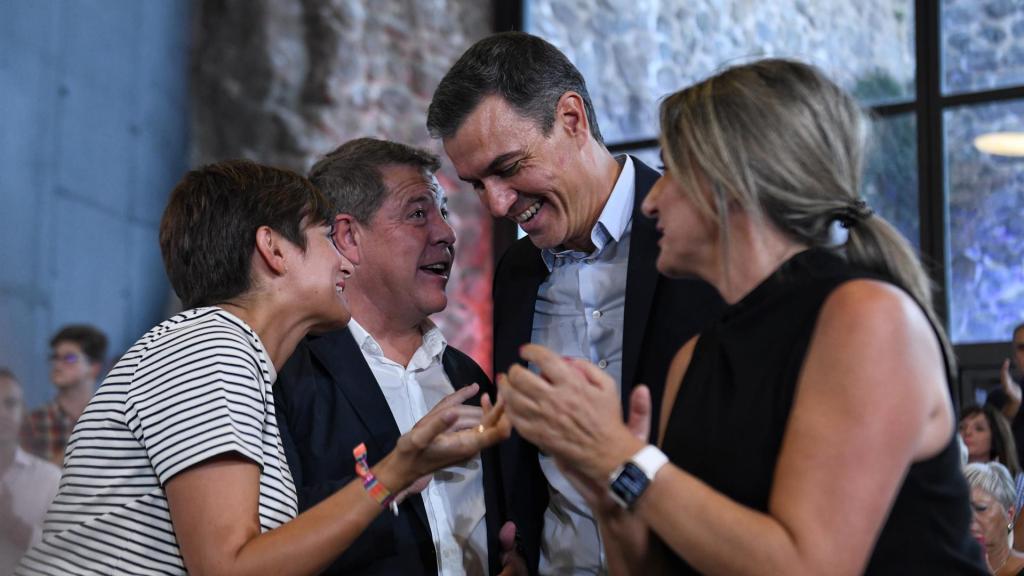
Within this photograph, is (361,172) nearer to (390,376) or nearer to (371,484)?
(390,376)

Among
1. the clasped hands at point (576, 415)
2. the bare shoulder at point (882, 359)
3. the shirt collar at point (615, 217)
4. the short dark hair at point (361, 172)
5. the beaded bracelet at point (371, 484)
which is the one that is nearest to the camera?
the bare shoulder at point (882, 359)

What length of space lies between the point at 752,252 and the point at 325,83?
4.53m

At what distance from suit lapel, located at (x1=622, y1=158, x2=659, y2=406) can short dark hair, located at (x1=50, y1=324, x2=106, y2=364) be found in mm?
3033

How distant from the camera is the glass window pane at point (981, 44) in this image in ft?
19.5

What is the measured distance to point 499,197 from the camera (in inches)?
105

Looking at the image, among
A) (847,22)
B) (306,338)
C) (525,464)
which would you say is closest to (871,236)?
(525,464)

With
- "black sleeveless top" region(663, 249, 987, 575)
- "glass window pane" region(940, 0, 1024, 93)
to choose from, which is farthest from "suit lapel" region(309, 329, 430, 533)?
"glass window pane" region(940, 0, 1024, 93)

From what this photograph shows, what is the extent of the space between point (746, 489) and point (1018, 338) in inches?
169

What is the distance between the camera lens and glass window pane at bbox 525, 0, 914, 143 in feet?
20.4

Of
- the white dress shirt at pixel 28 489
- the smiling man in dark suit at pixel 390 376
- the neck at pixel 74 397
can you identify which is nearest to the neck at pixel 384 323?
the smiling man in dark suit at pixel 390 376

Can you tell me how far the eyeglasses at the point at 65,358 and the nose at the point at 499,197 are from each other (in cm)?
272

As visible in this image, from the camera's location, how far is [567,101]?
2732mm

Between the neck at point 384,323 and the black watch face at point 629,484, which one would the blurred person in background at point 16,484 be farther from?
the black watch face at point 629,484

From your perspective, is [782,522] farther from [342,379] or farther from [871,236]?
[342,379]
